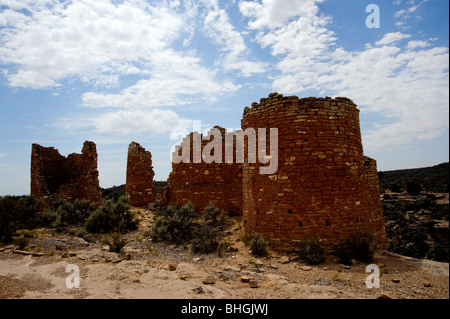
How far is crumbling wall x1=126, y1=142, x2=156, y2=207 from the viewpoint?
1572cm

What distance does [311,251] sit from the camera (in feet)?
22.3

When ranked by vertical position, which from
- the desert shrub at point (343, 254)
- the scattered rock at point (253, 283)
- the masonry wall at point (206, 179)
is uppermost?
the masonry wall at point (206, 179)

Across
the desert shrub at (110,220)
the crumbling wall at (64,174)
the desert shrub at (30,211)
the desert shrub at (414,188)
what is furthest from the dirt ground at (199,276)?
the desert shrub at (414,188)

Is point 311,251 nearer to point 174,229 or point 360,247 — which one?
point 360,247

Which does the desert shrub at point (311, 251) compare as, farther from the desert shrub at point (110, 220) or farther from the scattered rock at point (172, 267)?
the desert shrub at point (110, 220)

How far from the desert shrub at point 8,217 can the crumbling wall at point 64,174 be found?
4.52m

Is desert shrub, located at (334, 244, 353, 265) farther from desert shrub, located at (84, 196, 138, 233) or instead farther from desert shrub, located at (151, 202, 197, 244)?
desert shrub, located at (84, 196, 138, 233)

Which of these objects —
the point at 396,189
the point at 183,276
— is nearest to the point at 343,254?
the point at 183,276

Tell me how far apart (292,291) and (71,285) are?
420cm

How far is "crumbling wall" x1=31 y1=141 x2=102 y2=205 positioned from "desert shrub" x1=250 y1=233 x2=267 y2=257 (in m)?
11.1

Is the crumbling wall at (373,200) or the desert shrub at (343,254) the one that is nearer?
the desert shrub at (343,254)

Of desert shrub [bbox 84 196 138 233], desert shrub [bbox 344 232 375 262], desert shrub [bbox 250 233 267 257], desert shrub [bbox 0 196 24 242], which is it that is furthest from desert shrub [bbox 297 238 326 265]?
desert shrub [bbox 0 196 24 242]

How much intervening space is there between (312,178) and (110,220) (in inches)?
320

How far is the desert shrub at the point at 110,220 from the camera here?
10867 mm
